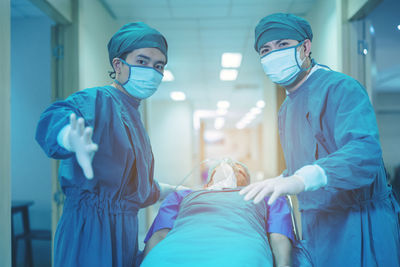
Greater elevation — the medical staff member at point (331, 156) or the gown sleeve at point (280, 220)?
the medical staff member at point (331, 156)

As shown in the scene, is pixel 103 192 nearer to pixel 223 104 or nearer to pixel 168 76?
pixel 168 76

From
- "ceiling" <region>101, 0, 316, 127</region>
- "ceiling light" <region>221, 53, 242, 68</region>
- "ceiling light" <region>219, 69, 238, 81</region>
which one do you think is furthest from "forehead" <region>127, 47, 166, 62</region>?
"ceiling light" <region>219, 69, 238, 81</region>

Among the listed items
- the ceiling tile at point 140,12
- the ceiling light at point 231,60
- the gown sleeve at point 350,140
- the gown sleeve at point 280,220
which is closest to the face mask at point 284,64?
the gown sleeve at point 350,140

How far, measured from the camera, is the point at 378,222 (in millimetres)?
1231

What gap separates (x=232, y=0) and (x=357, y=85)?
196 centimetres

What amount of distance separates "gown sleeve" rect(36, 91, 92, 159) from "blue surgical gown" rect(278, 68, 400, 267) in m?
0.88

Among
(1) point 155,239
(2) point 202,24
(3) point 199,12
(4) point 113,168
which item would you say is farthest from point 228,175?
(2) point 202,24

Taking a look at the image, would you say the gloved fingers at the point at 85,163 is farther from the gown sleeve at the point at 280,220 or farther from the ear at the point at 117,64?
the gown sleeve at the point at 280,220

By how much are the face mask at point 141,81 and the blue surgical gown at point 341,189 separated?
66 centimetres

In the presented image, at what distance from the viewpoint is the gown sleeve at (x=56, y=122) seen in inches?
39.1

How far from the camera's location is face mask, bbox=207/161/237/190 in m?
1.76

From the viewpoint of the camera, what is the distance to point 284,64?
1.32 m

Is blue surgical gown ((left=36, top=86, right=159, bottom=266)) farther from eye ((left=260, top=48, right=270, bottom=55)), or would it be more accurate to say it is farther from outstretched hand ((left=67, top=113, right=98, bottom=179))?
eye ((left=260, top=48, right=270, bottom=55))

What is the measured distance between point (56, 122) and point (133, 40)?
0.57 m
